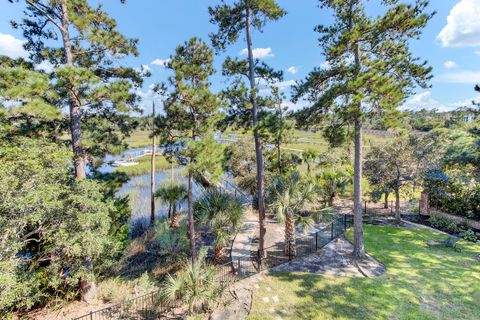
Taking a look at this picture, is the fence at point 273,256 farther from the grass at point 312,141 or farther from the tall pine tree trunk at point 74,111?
the tall pine tree trunk at point 74,111

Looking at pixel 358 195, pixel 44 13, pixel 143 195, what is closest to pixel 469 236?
pixel 358 195

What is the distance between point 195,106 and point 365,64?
6.27 metres

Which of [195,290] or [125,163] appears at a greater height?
[125,163]

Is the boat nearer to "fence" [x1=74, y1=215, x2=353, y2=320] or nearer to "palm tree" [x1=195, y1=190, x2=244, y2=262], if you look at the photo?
"palm tree" [x1=195, y1=190, x2=244, y2=262]

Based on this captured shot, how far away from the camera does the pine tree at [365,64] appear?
7875mm

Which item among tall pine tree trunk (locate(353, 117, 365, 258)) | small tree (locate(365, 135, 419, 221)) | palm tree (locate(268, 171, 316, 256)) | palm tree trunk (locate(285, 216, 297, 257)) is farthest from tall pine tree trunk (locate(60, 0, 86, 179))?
small tree (locate(365, 135, 419, 221))

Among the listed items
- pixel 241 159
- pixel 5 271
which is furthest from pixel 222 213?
pixel 241 159

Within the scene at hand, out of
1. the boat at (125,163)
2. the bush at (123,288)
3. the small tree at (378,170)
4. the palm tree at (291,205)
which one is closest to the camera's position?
the bush at (123,288)

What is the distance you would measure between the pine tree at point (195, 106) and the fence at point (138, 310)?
183 centimetres

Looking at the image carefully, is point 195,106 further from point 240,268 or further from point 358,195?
point 358,195

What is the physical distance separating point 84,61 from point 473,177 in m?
18.9

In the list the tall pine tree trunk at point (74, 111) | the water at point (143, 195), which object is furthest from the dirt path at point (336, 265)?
the tall pine tree trunk at point (74, 111)

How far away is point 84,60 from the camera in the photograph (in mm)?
9344

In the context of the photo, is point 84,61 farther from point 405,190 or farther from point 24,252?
point 405,190
